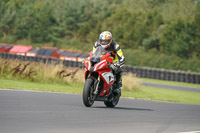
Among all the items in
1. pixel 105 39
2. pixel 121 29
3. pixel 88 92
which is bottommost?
pixel 88 92

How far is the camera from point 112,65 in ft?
38.7

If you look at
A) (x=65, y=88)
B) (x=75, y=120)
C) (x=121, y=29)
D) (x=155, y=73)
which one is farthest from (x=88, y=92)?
(x=121, y=29)

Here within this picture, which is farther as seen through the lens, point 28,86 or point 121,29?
point 121,29

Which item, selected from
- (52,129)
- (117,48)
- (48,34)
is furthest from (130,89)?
(48,34)

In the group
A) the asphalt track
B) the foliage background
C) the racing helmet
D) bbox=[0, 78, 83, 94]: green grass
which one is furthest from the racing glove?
the foliage background

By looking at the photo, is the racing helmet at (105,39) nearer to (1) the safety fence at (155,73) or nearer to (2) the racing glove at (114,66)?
(2) the racing glove at (114,66)

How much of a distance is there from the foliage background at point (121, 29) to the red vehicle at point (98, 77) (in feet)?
136

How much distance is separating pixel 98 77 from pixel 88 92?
0.56 metres

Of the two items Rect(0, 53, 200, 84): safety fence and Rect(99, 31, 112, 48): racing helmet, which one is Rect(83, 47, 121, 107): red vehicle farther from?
Rect(0, 53, 200, 84): safety fence

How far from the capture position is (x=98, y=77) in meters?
11.5

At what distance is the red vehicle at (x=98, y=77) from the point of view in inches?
443

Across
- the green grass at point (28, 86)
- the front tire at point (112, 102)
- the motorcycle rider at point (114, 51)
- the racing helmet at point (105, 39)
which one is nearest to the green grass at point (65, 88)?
the green grass at point (28, 86)

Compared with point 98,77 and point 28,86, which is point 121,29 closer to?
point 28,86

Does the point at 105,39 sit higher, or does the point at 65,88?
the point at 105,39
